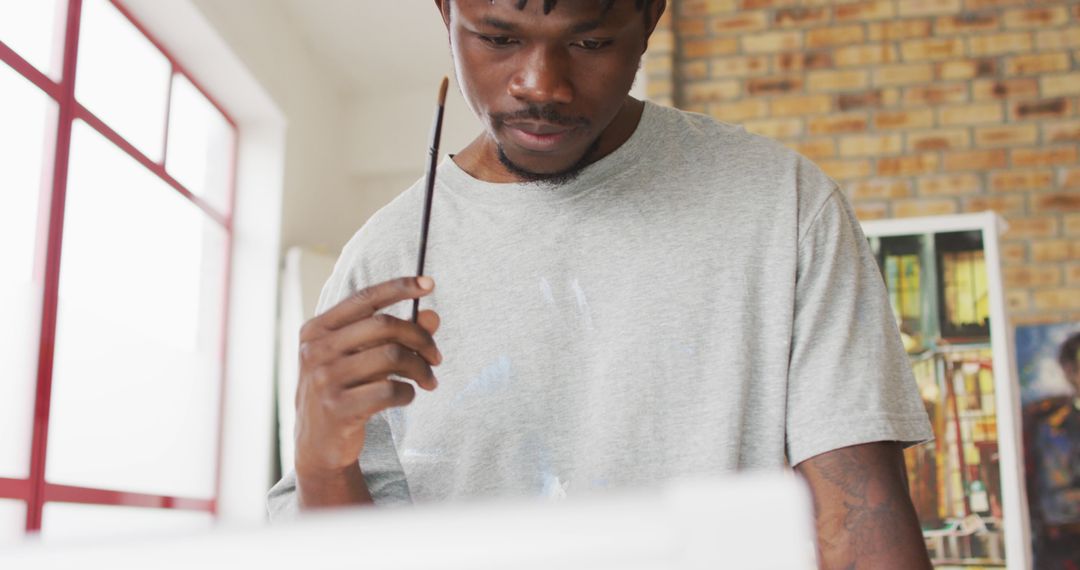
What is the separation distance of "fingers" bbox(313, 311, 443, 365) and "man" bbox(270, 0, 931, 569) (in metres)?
0.05

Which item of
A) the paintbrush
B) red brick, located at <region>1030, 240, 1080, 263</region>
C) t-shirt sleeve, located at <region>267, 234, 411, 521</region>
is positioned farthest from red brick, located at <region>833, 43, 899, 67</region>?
the paintbrush

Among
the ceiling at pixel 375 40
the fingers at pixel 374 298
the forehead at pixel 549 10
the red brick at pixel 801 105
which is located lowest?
the fingers at pixel 374 298

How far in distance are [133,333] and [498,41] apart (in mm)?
2930

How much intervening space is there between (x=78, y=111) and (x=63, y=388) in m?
0.80

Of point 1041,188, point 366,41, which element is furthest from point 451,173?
point 366,41

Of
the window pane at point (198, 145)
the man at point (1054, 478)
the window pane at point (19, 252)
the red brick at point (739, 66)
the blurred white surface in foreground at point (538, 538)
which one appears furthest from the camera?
the window pane at point (198, 145)

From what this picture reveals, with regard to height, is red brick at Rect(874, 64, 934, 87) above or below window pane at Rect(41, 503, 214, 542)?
above

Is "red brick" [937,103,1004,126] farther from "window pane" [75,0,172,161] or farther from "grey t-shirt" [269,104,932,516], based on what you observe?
"grey t-shirt" [269,104,932,516]

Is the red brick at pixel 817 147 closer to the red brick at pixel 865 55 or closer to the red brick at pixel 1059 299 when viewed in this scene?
the red brick at pixel 865 55

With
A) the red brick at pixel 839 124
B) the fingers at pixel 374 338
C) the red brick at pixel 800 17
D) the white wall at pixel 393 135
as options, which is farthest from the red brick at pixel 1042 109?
the fingers at pixel 374 338

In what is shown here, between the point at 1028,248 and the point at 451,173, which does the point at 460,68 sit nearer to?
the point at 451,173

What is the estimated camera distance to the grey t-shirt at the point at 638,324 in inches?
37.1

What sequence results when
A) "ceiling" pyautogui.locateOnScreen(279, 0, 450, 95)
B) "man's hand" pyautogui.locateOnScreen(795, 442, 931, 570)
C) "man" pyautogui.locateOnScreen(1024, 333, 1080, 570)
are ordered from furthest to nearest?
"ceiling" pyautogui.locateOnScreen(279, 0, 450, 95) < "man" pyautogui.locateOnScreen(1024, 333, 1080, 570) < "man's hand" pyautogui.locateOnScreen(795, 442, 931, 570)

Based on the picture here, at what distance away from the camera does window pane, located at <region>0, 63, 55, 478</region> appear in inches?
109
